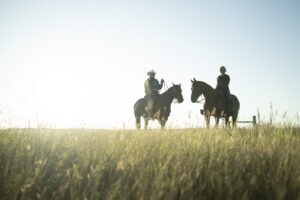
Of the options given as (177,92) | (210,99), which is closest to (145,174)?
(210,99)

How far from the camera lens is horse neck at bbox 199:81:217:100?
358 inches

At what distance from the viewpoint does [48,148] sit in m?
2.58

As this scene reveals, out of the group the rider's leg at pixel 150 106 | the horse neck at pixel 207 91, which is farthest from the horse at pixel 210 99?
the rider's leg at pixel 150 106

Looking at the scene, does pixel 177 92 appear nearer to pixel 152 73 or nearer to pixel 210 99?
pixel 152 73

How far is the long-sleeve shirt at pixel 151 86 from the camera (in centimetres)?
1001

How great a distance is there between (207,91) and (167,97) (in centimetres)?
211

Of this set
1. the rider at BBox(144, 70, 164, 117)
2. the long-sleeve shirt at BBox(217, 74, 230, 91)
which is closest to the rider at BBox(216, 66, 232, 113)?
the long-sleeve shirt at BBox(217, 74, 230, 91)

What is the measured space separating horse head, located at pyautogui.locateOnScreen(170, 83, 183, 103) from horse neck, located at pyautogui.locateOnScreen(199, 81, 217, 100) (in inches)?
52.2

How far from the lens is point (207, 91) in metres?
9.23

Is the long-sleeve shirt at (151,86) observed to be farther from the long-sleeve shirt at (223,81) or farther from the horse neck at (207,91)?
the long-sleeve shirt at (223,81)

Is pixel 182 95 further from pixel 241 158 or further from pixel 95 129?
pixel 241 158

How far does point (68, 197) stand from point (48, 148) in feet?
4.28

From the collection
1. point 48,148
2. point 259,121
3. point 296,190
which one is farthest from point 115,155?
point 259,121

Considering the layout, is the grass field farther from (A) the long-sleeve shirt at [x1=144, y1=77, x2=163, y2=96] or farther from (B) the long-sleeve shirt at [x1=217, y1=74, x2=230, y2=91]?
(A) the long-sleeve shirt at [x1=144, y1=77, x2=163, y2=96]
